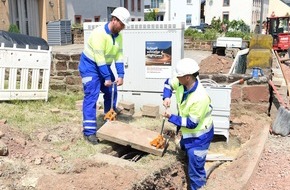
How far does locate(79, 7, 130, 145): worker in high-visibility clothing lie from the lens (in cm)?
517

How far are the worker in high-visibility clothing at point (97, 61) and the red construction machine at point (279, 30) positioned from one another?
61.9 feet

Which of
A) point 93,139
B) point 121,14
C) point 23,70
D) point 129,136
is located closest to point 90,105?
point 93,139

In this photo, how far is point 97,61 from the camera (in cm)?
517

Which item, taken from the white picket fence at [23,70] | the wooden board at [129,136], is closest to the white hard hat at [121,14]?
the wooden board at [129,136]

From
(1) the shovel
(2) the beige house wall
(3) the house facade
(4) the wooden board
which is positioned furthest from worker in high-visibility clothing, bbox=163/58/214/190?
(3) the house facade

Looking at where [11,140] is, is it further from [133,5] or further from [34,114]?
[133,5]

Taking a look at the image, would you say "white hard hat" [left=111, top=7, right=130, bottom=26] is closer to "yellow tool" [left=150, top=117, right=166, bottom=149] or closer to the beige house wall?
"yellow tool" [left=150, top=117, right=166, bottom=149]

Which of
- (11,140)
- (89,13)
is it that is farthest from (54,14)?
(11,140)

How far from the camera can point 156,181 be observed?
4516mm

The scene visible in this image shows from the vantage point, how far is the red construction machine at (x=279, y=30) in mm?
22141

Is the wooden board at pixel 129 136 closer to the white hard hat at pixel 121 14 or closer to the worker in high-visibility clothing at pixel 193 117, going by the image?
the worker in high-visibility clothing at pixel 193 117

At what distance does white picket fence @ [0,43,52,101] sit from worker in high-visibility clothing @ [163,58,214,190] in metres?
3.27

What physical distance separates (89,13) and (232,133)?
25062mm

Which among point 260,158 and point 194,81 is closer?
point 194,81
